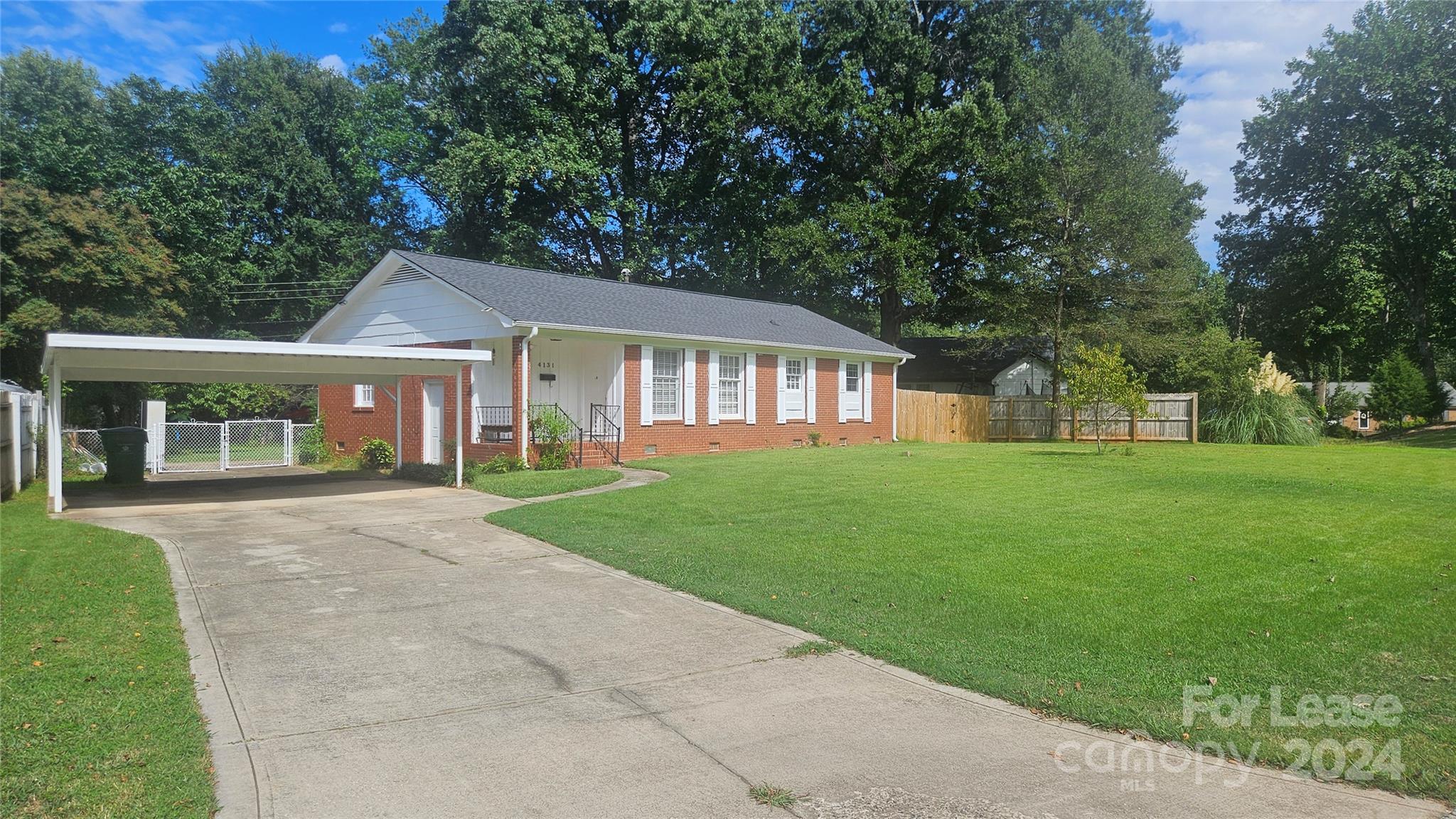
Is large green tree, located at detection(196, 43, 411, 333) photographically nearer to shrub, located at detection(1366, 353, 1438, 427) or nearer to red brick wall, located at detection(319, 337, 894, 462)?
red brick wall, located at detection(319, 337, 894, 462)

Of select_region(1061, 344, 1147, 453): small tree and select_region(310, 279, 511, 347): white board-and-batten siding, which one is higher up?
select_region(310, 279, 511, 347): white board-and-batten siding

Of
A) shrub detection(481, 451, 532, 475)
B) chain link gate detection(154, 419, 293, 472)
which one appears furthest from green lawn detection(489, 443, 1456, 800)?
chain link gate detection(154, 419, 293, 472)

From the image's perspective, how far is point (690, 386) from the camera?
21625 mm

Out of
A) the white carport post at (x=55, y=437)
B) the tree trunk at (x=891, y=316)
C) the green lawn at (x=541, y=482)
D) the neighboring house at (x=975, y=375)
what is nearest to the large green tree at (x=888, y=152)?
the tree trunk at (x=891, y=316)

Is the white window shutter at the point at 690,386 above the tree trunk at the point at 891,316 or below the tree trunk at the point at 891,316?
below

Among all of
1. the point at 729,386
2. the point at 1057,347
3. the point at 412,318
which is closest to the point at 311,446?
the point at 412,318

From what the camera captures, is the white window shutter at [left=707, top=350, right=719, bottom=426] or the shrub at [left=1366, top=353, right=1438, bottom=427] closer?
the white window shutter at [left=707, top=350, right=719, bottom=426]

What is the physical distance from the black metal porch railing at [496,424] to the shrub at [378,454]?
3585mm

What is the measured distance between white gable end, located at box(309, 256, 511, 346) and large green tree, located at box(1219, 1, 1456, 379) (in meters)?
36.3

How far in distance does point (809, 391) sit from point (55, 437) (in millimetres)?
17479

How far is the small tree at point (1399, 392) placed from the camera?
3594cm

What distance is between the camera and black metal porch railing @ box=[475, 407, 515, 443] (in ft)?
60.6

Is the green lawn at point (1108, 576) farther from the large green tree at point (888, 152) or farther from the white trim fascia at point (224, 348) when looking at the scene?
the large green tree at point (888, 152)

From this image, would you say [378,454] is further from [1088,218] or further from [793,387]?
[1088,218]
